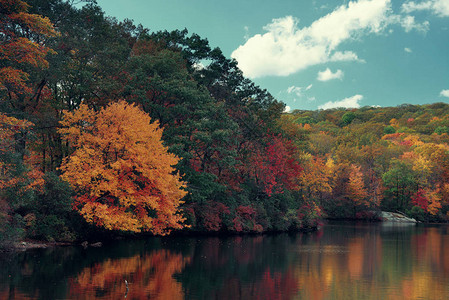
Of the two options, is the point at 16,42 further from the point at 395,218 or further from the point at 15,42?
the point at 395,218

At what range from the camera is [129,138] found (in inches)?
1316

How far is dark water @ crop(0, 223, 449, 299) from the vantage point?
19406mm

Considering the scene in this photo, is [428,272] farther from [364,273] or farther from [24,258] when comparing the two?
[24,258]

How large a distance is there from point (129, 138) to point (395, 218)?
228 ft

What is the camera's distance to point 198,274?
23844 mm

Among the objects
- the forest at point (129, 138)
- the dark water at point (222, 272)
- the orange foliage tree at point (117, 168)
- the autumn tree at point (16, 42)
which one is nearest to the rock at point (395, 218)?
the forest at point (129, 138)

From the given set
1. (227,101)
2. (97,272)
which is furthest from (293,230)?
(97,272)

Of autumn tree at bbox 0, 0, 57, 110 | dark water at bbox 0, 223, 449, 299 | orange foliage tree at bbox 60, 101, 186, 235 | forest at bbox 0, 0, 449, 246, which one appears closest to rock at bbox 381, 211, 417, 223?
forest at bbox 0, 0, 449, 246

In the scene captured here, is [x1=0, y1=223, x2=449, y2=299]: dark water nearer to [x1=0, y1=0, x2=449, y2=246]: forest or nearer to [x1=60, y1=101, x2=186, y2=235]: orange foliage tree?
[x1=60, y1=101, x2=186, y2=235]: orange foliage tree

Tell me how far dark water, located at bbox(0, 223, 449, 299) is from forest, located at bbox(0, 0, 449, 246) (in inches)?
141

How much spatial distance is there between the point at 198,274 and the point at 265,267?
5491mm

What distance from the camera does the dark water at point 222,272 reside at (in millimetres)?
19406

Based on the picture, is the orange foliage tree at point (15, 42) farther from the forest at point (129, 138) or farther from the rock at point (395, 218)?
the rock at point (395, 218)

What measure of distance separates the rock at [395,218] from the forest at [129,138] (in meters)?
29.0
